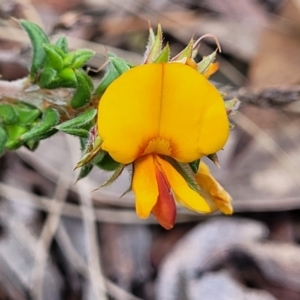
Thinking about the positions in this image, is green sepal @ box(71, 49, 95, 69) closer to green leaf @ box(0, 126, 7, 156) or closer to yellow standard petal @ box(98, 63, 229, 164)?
green leaf @ box(0, 126, 7, 156)

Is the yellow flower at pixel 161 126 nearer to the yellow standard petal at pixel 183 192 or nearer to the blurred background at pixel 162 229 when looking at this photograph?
the yellow standard petal at pixel 183 192

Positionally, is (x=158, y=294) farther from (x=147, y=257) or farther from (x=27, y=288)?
(x=27, y=288)

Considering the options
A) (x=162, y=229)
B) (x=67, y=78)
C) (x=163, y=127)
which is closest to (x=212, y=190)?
(x=163, y=127)

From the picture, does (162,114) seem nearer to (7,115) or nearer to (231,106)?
(231,106)

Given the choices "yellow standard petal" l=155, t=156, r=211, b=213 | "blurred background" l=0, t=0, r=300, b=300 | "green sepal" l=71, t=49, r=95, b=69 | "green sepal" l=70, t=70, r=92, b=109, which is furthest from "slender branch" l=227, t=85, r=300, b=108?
"yellow standard petal" l=155, t=156, r=211, b=213

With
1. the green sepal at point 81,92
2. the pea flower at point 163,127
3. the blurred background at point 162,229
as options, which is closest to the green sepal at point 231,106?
the pea flower at point 163,127

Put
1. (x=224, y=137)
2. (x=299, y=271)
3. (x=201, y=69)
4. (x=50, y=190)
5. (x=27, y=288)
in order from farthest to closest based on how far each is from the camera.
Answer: (x=50, y=190) < (x=27, y=288) < (x=299, y=271) < (x=201, y=69) < (x=224, y=137)

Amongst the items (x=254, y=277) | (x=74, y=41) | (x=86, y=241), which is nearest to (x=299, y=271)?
(x=254, y=277)

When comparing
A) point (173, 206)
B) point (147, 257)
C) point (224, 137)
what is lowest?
point (147, 257)
